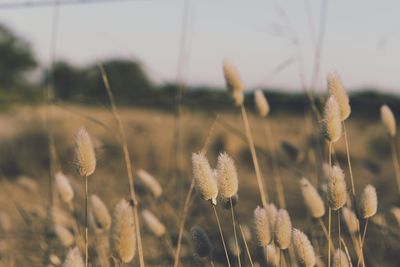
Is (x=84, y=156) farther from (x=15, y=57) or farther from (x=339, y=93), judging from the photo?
(x=15, y=57)

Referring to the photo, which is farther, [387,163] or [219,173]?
[387,163]

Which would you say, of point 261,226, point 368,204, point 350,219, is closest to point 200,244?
point 261,226

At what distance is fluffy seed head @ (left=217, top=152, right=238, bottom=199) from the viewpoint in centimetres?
80

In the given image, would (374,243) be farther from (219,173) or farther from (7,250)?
(219,173)

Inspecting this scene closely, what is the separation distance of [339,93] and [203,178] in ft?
0.82

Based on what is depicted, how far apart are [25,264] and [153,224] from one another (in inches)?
34.2

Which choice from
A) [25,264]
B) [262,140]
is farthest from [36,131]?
[25,264]

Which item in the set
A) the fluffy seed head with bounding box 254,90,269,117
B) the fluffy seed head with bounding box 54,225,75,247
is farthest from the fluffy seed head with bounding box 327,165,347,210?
the fluffy seed head with bounding box 54,225,75,247

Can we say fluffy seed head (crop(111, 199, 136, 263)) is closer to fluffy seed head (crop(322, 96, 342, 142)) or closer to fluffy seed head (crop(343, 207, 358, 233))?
fluffy seed head (crop(322, 96, 342, 142))

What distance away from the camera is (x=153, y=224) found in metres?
1.20

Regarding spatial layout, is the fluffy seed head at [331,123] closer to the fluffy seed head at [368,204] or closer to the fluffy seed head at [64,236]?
the fluffy seed head at [368,204]

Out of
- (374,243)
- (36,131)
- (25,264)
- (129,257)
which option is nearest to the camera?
(129,257)

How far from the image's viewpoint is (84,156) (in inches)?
31.9

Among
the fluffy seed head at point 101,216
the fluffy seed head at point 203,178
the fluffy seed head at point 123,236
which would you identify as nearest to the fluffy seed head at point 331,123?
the fluffy seed head at point 203,178
